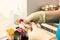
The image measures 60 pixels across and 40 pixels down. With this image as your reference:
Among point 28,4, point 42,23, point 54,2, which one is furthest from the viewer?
point 54,2

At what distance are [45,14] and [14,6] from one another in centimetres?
47

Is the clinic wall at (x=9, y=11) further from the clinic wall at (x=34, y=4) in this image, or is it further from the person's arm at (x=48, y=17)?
the person's arm at (x=48, y=17)

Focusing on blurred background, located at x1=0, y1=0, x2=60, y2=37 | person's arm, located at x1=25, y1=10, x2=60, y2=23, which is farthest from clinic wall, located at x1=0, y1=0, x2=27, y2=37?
person's arm, located at x1=25, y1=10, x2=60, y2=23

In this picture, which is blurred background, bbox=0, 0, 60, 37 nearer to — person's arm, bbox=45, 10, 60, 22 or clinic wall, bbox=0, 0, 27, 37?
clinic wall, bbox=0, 0, 27, 37

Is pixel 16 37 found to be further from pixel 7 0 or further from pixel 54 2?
pixel 54 2

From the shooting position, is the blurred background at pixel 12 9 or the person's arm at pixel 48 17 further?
the blurred background at pixel 12 9

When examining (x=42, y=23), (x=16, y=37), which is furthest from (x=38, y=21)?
(x=16, y=37)

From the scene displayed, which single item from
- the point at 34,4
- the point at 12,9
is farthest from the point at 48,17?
the point at 12,9

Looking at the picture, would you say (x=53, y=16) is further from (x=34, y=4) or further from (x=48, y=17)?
(x=34, y=4)

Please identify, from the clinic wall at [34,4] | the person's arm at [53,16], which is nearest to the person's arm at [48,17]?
the person's arm at [53,16]

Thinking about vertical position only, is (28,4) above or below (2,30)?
above

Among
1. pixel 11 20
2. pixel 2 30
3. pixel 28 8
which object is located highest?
pixel 28 8

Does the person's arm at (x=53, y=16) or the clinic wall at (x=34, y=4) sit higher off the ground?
the clinic wall at (x=34, y=4)

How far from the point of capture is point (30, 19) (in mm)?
A: 816
